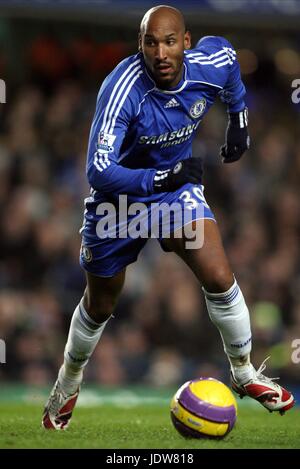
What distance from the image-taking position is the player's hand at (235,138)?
759cm

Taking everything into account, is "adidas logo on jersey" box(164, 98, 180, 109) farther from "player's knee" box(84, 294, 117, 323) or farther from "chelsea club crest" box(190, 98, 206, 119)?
"player's knee" box(84, 294, 117, 323)

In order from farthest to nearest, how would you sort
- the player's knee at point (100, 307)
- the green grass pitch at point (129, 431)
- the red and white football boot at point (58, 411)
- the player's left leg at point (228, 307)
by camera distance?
the red and white football boot at point (58, 411)
the player's knee at point (100, 307)
the player's left leg at point (228, 307)
the green grass pitch at point (129, 431)

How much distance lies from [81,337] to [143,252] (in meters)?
6.35

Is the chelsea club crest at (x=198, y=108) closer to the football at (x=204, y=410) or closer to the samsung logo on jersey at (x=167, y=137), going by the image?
the samsung logo on jersey at (x=167, y=137)

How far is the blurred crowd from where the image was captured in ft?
41.7

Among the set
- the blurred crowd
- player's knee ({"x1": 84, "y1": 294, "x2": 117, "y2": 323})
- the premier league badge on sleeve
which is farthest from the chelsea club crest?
the blurred crowd

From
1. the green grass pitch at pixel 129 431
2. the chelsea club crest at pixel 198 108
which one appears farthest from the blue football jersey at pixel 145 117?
the green grass pitch at pixel 129 431

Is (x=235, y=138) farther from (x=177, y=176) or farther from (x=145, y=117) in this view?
(x=177, y=176)

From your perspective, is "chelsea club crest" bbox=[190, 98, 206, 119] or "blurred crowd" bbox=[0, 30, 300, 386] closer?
"chelsea club crest" bbox=[190, 98, 206, 119]

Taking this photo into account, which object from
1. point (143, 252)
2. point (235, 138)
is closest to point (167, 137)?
→ point (235, 138)

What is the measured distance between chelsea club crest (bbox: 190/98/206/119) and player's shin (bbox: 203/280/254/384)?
A: 1.12 meters

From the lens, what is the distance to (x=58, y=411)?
7.41 m

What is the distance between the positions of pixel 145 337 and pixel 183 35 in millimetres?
6830

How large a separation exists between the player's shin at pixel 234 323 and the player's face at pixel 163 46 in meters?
1.38
